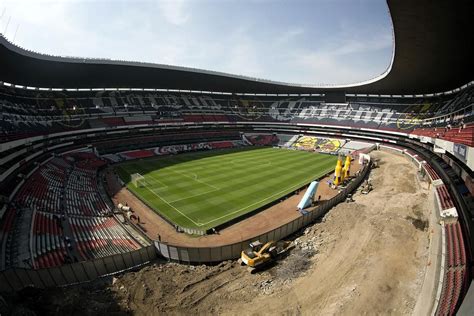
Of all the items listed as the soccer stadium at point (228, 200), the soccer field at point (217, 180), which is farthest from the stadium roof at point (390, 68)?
the soccer field at point (217, 180)

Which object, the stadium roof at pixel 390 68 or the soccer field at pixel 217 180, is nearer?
the stadium roof at pixel 390 68

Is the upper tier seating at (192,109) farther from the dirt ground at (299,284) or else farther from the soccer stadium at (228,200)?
the dirt ground at (299,284)

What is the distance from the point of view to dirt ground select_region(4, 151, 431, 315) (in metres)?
13.2

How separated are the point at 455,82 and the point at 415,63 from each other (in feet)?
53.4

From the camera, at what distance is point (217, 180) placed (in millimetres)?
35562

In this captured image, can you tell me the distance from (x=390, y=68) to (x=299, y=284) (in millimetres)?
33496

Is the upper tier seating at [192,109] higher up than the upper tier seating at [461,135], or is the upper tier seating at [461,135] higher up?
the upper tier seating at [192,109]

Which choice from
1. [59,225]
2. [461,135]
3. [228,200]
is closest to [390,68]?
[461,135]

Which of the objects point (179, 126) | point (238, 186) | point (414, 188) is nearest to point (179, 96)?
point (179, 126)

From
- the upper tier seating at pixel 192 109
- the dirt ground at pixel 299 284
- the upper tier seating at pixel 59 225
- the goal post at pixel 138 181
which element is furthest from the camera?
the upper tier seating at pixel 192 109

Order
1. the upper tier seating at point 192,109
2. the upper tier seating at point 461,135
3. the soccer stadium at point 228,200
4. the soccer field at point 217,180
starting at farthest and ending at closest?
the upper tier seating at point 192,109
the soccer field at point 217,180
the upper tier seating at point 461,135
the soccer stadium at point 228,200

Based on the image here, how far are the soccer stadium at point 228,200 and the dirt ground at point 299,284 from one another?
3.8 inches

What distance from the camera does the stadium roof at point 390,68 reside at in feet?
66.3

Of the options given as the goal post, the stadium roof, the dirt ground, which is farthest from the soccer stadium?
the goal post
